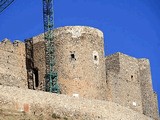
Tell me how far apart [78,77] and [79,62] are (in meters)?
1.17

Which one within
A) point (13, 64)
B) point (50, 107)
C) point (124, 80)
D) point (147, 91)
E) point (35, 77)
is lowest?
point (50, 107)

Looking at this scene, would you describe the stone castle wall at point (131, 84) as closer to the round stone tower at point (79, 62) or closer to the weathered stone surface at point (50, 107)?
the round stone tower at point (79, 62)

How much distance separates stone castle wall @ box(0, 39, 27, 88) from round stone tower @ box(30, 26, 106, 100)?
1.71 metres

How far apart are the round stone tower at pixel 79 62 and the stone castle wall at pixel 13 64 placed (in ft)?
5.62

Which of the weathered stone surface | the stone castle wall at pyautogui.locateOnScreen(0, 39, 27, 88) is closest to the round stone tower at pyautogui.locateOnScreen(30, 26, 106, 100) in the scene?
the stone castle wall at pyautogui.locateOnScreen(0, 39, 27, 88)

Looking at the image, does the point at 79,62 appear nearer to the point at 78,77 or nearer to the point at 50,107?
the point at 78,77

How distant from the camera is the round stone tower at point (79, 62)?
46531 mm

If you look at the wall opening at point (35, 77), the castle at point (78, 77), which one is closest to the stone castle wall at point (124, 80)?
the castle at point (78, 77)

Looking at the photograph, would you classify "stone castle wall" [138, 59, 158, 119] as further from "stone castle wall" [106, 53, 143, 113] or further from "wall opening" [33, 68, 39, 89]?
"wall opening" [33, 68, 39, 89]

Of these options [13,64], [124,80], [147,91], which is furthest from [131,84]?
[13,64]

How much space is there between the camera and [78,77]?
153 feet

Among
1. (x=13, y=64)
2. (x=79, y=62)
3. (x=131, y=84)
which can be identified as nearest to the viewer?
(x=79, y=62)

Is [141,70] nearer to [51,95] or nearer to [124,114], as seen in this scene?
[124,114]

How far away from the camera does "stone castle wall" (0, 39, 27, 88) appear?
154 feet
